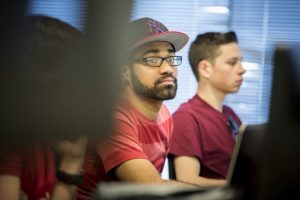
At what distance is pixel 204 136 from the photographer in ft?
6.03

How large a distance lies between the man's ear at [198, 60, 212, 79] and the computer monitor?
0.83 m

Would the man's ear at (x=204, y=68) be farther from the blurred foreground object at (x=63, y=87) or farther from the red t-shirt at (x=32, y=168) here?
the red t-shirt at (x=32, y=168)

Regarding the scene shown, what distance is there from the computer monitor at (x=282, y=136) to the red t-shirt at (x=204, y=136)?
2.62 ft

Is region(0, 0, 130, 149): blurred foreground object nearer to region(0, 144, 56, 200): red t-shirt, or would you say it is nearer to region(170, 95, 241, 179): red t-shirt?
region(0, 144, 56, 200): red t-shirt

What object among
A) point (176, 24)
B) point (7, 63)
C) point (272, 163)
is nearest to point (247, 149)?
point (272, 163)

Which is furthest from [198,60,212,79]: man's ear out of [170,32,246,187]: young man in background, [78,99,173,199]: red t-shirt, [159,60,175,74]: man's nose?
[78,99,173,199]: red t-shirt

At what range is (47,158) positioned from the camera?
1679mm

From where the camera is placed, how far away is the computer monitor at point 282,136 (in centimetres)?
98

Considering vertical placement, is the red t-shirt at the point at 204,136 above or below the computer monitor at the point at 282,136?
below

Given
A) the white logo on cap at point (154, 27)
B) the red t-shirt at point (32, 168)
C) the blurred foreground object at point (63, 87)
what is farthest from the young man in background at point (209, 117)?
the red t-shirt at point (32, 168)

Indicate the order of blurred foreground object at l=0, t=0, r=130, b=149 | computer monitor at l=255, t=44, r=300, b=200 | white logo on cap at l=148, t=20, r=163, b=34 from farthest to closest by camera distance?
white logo on cap at l=148, t=20, r=163, b=34, blurred foreground object at l=0, t=0, r=130, b=149, computer monitor at l=255, t=44, r=300, b=200

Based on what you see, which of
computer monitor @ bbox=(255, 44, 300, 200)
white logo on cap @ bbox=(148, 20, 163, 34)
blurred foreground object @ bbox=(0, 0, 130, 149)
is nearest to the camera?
computer monitor @ bbox=(255, 44, 300, 200)

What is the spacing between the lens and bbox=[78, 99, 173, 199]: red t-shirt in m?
1.71

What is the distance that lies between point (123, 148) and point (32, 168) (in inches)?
13.1
